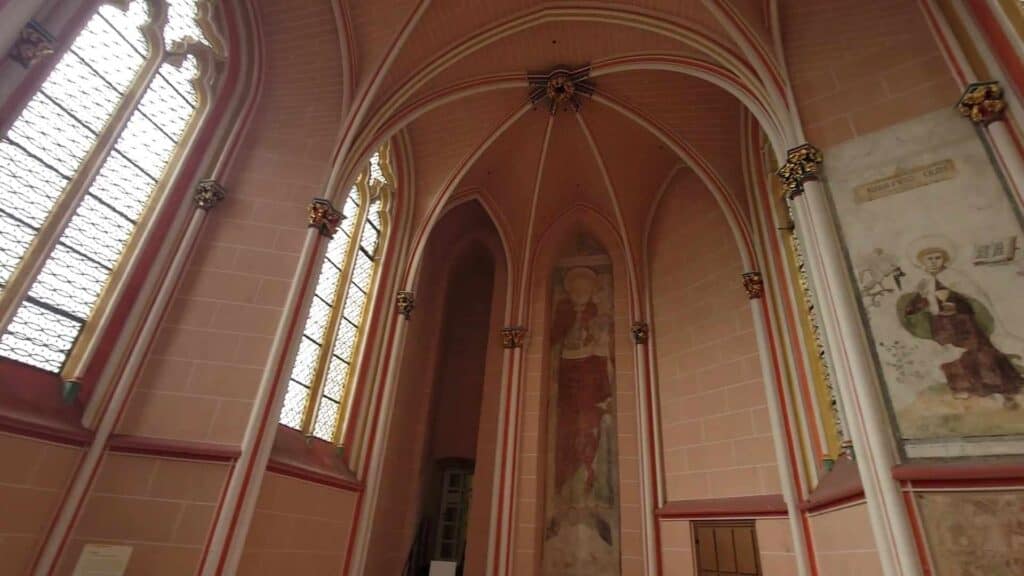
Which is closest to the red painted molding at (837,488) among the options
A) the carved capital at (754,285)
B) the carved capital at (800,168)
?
the carved capital at (754,285)

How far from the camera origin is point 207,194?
651 cm

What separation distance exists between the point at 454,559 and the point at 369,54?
859 centimetres

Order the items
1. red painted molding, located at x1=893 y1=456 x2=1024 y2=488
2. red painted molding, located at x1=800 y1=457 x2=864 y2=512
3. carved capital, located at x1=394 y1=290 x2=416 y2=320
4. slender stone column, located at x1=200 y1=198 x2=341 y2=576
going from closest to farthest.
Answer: red painted molding, located at x1=893 y1=456 x2=1024 y2=488 < red painted molding, located at x1=800 y1=457 x2=864 y2=512 < slender stone column, located at x1=200 y1=198 x2=341 y2=576 < carved capital, located at x1=394 y1=290 x2=416 y2=320

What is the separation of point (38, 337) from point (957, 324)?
7912mm

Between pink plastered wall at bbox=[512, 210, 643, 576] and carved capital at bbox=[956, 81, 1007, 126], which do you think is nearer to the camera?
carved capital at bbox=[956, 81, 1007, 126]

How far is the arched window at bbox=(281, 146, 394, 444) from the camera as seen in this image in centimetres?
736

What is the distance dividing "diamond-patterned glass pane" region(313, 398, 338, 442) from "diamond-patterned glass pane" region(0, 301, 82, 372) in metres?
3.04

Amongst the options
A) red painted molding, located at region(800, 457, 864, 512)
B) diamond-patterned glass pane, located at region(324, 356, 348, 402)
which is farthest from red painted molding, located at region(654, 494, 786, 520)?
diamond-patterned glass pane, located at region(324, 356, 348, 402)

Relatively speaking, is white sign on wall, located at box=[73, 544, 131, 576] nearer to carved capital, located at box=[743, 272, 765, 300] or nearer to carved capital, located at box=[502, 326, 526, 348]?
carved capital, located at box=[502, 326, 526, 348]

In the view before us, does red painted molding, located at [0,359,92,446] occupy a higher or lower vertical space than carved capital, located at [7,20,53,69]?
lower

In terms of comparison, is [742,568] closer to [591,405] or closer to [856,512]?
[856,512]

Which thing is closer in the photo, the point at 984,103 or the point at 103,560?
the point at 984,103

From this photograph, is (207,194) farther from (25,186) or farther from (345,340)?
(345,340)

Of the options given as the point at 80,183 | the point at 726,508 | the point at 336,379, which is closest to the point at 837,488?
the point at 726,508
